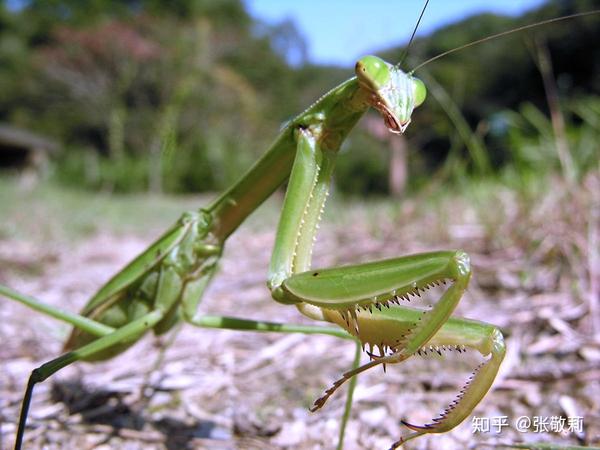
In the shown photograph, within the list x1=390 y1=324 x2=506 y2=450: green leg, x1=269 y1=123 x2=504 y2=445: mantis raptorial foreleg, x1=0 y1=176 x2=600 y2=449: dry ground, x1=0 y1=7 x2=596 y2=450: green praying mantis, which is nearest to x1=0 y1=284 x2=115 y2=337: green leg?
x1=0 y1=7 x2=596 y2=450: green praying mantis

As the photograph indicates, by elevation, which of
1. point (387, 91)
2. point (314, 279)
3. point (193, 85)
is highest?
point (193, 85)

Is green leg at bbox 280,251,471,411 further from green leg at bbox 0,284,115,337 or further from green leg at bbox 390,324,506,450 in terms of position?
green leg at bbox 0,284,115,337

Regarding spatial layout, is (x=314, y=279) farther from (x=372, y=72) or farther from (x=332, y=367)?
(x=332, y=367)

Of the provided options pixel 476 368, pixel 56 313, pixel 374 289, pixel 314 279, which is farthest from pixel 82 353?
pixel 476 368

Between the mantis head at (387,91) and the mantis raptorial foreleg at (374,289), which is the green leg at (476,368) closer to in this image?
the mantis raptorial foreleg at (374,289)

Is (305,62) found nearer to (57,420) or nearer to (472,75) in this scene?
(472,75)
